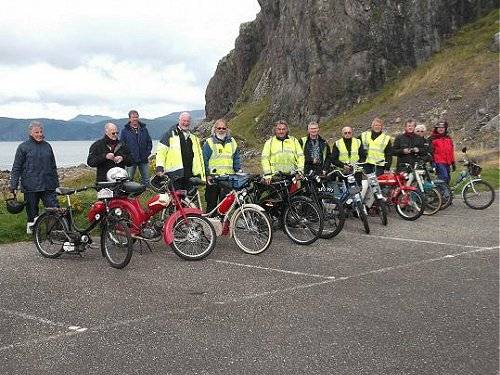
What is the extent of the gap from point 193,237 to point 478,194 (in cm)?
798

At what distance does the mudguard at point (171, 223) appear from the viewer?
25.9 ft

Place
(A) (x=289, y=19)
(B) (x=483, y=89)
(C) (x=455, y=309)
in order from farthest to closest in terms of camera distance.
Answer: (A) (x=289, y=19) < (B) (x=483, y=89) < (C) (x=455, y=309)

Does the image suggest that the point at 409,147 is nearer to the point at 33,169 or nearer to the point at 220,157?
the point at 220,157

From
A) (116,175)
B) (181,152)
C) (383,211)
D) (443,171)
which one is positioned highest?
(181,152)

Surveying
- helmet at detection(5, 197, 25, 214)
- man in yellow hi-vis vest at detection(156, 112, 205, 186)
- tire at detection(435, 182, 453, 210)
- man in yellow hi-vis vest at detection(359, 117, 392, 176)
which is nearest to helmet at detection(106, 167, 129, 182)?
man in yellow hi-vis vest at detection(156, 112, 205, 186)

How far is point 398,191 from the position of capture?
11367 mm

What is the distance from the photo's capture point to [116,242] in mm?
7723

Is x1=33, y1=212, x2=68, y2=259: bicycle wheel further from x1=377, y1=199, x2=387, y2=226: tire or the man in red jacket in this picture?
the man in red jacket

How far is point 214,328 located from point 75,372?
1445 mm

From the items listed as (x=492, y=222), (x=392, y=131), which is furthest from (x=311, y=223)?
(x=392, y=131)

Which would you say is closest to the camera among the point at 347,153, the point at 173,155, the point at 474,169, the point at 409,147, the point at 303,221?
the point at 303,221

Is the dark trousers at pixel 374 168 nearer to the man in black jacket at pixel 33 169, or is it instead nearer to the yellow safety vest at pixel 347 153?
the yellow safety vest at pixel 347 153

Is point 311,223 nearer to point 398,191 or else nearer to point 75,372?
point 398,191

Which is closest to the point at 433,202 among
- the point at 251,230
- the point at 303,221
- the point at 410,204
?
the point at 410,204
